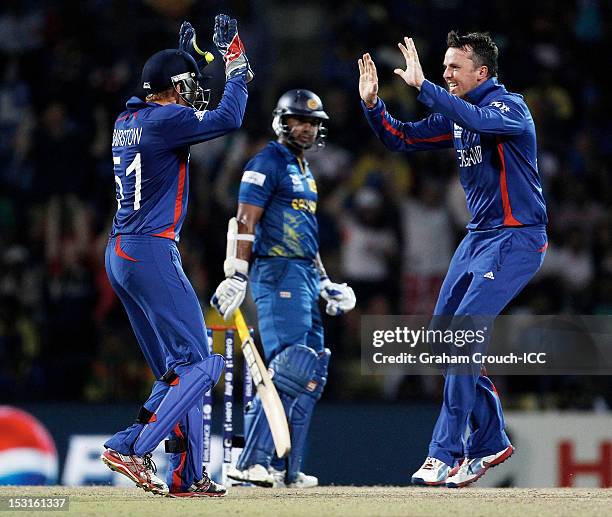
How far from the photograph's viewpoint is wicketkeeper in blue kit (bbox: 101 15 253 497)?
6.71m

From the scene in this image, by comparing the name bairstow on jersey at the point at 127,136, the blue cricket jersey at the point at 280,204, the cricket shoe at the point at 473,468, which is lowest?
the cricket shoe at the point at 473,468

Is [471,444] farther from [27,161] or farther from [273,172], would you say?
[27,161]

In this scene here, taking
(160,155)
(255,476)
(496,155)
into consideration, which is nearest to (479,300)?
(496,155)

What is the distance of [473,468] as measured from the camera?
7.22 m

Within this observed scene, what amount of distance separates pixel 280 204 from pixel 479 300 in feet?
6.12

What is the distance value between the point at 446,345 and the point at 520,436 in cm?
321

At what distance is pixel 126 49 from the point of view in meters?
13.8

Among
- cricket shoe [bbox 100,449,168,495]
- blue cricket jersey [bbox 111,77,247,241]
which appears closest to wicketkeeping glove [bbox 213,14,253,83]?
blue cricket jersey [bbox 111,77,247,241]

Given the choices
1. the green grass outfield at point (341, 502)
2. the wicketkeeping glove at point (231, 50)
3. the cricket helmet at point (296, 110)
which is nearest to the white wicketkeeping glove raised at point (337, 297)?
the cricket helmet at point (296, 110)

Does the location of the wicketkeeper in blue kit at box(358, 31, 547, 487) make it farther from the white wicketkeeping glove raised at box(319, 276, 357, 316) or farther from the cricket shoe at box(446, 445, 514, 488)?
the white wicketkeeping glove raised at box(319, 276, 357, 316)

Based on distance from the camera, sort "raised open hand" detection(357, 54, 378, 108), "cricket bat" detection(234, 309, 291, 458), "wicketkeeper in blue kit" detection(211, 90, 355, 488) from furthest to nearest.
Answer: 1. "wicketkeeper in blue kit" detection(211, 90, 355, 488)
2. "cricket bat" detection(234, 309, 291, 458)
3. "raised open hand" detection(357, 54, 378, 108)

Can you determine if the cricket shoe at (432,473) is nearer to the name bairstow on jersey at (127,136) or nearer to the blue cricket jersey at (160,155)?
the blue cricket jersey at (160,155)

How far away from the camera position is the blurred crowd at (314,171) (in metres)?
10.8

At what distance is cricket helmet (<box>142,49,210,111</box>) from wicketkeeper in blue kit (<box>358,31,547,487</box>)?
3.45ft
